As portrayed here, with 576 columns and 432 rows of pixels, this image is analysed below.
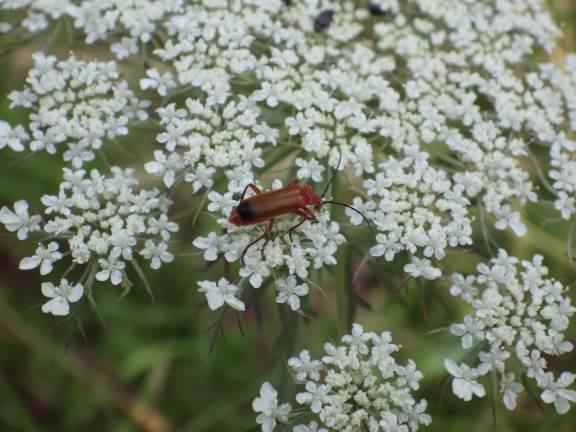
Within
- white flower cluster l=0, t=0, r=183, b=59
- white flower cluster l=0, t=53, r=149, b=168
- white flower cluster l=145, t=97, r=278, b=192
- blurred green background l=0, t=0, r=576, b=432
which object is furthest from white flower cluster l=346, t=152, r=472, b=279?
white flower cluster l=0, t=0, r=183, b=59

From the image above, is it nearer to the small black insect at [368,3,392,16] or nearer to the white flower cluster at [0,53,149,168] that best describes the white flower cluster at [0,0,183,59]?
the white flower cluster at [0,53,149,168]

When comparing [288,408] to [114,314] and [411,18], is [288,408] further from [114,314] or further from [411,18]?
[411,18]

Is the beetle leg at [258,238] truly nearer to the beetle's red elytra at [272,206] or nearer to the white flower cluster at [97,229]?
Result: the beetle's red elytra at [272,206]

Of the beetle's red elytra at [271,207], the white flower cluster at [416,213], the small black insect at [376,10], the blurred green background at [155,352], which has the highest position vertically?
the small black insect at [376,10]

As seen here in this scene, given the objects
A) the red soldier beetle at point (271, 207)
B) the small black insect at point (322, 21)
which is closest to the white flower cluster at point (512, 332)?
the red soldier beetle at point (271, 207)

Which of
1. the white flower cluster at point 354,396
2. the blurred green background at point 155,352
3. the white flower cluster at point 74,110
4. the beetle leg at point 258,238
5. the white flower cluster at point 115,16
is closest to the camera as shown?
the white flower cluster at point 354,396

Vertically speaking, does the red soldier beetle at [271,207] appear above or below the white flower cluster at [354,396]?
above
